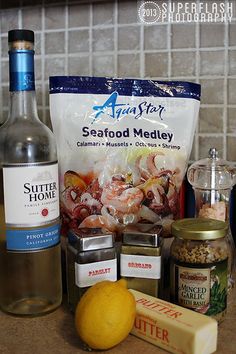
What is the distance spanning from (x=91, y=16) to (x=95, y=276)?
1.95 ft

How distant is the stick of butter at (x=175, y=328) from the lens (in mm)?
583

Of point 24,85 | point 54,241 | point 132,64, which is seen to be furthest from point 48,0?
point 54,241

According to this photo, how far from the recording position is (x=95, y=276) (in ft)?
2.30

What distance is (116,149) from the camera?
2.80 feet

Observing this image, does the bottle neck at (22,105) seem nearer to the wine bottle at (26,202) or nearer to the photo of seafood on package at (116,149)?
the wine bottle at (26,202)

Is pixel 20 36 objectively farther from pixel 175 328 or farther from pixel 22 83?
pixel 175 328

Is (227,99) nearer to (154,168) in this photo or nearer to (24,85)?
(154,168)

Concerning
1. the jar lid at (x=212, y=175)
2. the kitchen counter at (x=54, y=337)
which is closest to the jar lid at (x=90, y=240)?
the kitchen counter at (x=54, y=337)

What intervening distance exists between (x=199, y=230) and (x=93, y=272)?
16cm

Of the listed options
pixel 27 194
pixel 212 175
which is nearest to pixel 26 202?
pixel 27 194

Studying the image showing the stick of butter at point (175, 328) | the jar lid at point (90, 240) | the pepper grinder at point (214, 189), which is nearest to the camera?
the stick of butter at point (175, 328)

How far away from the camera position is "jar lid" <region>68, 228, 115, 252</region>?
2.25ft

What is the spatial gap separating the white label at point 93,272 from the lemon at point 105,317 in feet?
0.20

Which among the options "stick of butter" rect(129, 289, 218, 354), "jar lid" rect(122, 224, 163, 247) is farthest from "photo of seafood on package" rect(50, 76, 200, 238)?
"stick of butter" rect(129, 289, 218, 354)
